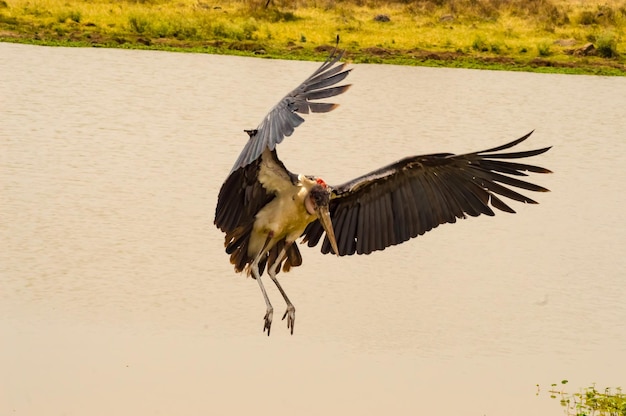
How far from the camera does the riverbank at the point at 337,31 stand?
2916cm

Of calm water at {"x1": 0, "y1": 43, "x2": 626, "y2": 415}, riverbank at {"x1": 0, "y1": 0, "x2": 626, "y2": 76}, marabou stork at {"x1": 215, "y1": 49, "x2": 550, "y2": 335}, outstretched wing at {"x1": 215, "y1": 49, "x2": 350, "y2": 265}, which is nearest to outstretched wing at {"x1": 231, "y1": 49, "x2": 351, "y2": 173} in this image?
outstretched wing at {"x1": 215, "y1": 49, "x2": 350, "y2": 265}

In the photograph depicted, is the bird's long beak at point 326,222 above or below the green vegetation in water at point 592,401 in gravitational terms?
above

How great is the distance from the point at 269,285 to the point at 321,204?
3.70 m

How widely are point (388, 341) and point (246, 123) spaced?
391 inches

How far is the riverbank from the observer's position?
29.2 m

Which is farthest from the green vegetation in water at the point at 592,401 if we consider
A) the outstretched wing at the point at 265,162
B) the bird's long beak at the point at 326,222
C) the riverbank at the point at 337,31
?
the riverbank at the point at 337,31

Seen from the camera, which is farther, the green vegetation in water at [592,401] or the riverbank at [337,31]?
the riverbank at [337,31]

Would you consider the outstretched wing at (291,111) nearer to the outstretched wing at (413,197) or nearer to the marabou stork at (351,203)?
the marabou stork at (351,203)

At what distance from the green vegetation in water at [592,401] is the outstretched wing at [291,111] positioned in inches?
127

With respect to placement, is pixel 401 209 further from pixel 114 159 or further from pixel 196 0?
pixel 196 0

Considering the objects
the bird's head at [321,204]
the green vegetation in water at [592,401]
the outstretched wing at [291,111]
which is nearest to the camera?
the outstretched wing at [291,111]

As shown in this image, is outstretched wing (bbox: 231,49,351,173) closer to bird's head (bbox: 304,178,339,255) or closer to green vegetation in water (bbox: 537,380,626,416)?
bird's head (bbox: 304,178,339,255)

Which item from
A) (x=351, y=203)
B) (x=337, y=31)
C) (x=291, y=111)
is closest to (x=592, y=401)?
(x=351, y=203)

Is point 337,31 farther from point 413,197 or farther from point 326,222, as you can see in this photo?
point 326,222
